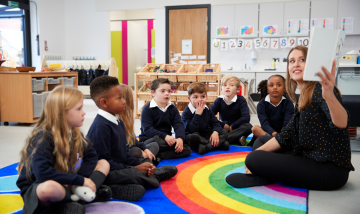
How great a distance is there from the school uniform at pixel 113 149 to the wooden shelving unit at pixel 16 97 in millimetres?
2431

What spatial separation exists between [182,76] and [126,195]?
2941 mm

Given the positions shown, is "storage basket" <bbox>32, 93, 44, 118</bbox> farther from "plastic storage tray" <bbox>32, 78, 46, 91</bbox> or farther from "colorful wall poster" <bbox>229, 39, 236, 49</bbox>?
"colorful wall poster" <bbox>229, 39, 236, 49</bbox>

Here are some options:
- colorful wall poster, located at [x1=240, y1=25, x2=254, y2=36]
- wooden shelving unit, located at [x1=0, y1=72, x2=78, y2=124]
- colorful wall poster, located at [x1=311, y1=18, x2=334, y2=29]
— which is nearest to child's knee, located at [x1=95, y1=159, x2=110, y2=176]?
wooden shelving unit, located at [x1=0, y1=72, x2=78, y2=124]

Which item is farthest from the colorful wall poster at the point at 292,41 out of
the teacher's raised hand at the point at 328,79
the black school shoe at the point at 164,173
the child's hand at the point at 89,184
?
the child's hand at the point at 89,184

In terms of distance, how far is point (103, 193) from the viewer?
4.59 feet

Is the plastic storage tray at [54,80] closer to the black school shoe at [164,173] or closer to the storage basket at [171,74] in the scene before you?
the storage basket at [171,74]

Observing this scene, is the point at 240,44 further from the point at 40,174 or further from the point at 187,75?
the point at 40,174

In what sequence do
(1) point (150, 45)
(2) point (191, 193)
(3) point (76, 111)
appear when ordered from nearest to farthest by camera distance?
1. (3) point (76, 111)
2. (2) point (191, 193)
3. (1) point (150, 45)

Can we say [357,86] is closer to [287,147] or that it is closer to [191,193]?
[287,147]

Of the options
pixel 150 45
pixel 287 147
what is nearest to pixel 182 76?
pixel 287 147

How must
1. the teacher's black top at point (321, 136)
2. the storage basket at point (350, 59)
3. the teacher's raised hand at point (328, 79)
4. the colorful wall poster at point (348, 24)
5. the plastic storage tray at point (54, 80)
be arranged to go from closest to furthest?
the teacher's raised hand at point (328, 79) < the teacher's black top at point (321, 136) < the plastic storage tray at point (54, 80) < the storage basket at point (350, 59) < the colorful wall poster at point (348, 24)

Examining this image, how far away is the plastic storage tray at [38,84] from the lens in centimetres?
364

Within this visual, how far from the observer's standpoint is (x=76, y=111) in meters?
1.33

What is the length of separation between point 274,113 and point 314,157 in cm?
108
